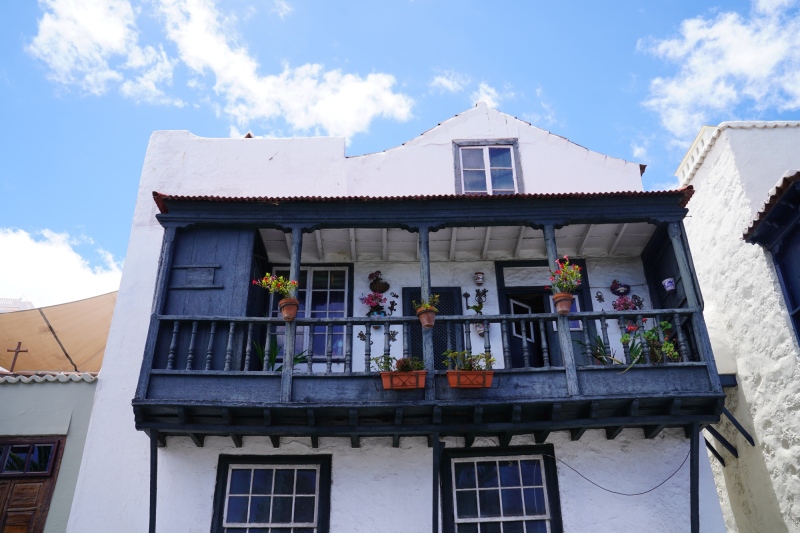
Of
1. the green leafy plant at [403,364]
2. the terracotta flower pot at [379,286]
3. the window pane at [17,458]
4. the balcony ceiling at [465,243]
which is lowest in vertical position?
the window pane at [17,458]

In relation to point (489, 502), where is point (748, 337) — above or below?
above

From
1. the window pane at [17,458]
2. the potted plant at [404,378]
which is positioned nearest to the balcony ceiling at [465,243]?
the potted plant at [404,378]

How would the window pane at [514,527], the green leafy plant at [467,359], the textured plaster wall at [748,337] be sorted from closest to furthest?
the green leafy plant at [467,359] < the window pane at [514,527] < the textured plaster wall at [748,337]

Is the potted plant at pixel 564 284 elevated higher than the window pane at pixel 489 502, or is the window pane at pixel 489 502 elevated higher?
the potted plant at pixel 564 284

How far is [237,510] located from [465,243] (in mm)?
5293

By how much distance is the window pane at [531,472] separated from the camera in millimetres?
9344

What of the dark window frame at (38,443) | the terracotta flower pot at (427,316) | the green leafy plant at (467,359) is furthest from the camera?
the dark window frame at (38,443)

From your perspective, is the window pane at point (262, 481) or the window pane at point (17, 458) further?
the window pane at point (17, 458)

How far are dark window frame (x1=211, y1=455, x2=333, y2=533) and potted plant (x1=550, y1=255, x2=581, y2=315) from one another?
3767 millimetres

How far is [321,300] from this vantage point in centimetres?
1116

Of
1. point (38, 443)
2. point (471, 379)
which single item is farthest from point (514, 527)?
point (38, 443)

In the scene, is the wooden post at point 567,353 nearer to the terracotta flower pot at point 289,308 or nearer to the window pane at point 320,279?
the terracotta flower pot at point 289,308

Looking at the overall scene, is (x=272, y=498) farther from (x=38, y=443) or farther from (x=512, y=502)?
(x=38, y=443)

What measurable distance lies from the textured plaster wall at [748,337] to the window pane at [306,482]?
6.95 meters
